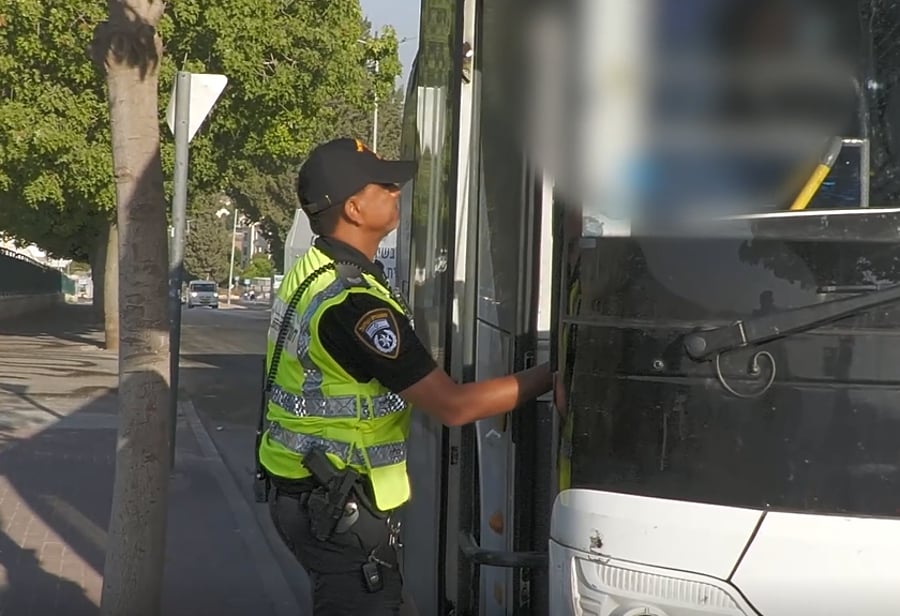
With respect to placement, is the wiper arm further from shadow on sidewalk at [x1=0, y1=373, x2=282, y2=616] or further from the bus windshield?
shadow on sidewalk at [x1=0, y1=373, x2=282, y2=616]

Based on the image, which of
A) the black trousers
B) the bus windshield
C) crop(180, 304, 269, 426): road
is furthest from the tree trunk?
→ the bus windshield

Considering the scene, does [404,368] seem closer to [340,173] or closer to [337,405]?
[337,405]

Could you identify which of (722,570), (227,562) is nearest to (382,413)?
(722,570)

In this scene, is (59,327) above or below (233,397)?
below

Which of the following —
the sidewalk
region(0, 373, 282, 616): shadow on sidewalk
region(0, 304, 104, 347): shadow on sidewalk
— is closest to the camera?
region(0, 373, 282, 616): shadow on sidewalk

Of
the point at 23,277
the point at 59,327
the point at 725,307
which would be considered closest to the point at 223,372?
the point at 59,327

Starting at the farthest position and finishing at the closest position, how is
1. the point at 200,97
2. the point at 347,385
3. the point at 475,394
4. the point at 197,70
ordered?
1. the point at 197,70
2. the point at 200,97
3. the point at 347,385
4. the point at 475,394

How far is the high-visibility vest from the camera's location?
313 cm

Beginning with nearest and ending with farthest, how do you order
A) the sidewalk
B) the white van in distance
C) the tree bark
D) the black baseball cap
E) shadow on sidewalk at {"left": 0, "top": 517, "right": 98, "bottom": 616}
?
1. the black baseball cap
2. shadow on sidewalk at {"left": 0, "top": 517, "right": 98, "bottom": 616}
3. the sidewalk
4. the tree bark
5. the white van in distance

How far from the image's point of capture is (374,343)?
9.90 ft

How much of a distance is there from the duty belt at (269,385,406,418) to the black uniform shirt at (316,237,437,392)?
0.07 meters

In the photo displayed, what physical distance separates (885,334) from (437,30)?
2.42 m

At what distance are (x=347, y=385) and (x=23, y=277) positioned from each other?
47755mm

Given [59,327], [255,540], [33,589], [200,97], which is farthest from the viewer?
[59,327]
